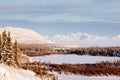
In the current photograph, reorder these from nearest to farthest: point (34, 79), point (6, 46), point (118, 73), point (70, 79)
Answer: point (34, 79)
point (6, 46)
point (70, 79)
point (118, 73)

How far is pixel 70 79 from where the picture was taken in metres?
73.9

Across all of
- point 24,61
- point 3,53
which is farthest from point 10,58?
point 24,61

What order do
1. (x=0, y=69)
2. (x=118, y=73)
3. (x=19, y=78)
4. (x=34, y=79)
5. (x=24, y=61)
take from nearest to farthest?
(x=0, y=69), (x=19, y=78), (x=34, y=79), (x=118, y=73), (x=24, y=61)

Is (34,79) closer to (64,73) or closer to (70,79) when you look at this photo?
(70,79)

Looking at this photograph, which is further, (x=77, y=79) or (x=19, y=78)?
(x=77, y=79)

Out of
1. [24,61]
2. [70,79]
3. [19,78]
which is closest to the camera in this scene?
[19,78]

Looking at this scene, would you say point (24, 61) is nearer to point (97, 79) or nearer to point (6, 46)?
point (97, 79)

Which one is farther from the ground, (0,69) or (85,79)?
(0,69)

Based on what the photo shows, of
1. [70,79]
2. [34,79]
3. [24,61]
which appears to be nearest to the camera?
[34,79]

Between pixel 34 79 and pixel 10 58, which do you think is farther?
pixel 10 58

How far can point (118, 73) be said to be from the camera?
92.8m

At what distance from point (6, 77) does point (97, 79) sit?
4380 centimetres

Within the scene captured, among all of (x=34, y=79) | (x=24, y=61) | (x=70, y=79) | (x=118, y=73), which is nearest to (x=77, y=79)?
(x=70, y=79)

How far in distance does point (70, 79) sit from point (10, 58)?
842 inches
